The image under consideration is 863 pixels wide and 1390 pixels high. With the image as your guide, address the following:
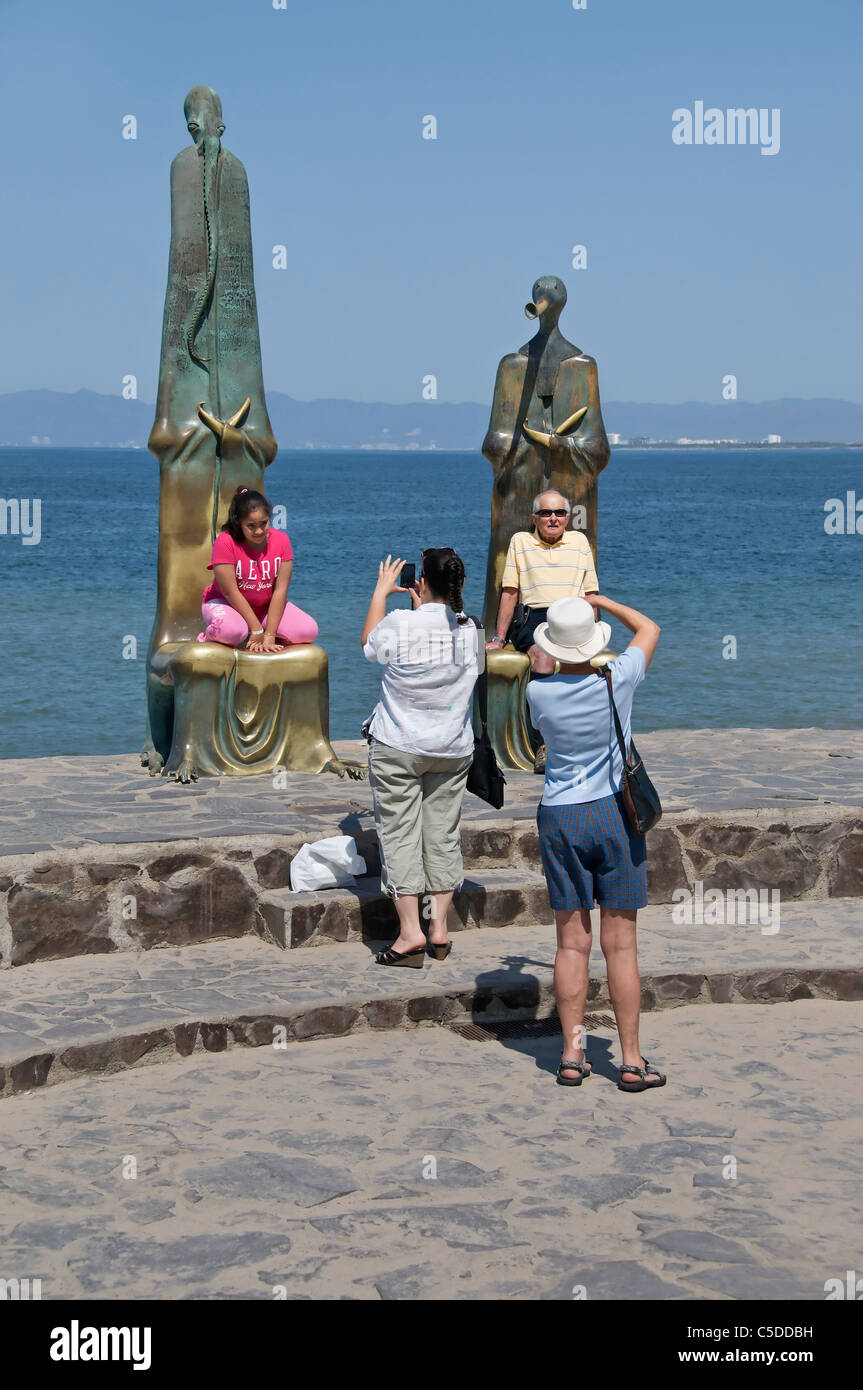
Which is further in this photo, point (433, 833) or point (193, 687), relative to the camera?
point (193, 687)

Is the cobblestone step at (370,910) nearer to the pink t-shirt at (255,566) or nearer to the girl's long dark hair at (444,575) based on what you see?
the girl's long dark hair at (444,575)

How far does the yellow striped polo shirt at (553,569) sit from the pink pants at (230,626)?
3.99 feet

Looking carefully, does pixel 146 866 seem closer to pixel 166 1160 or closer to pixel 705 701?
pixel 166 1160

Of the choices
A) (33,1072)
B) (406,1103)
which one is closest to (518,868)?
(406,1103)

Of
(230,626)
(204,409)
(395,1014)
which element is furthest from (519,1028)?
(204,409)

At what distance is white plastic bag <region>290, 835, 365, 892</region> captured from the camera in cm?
743

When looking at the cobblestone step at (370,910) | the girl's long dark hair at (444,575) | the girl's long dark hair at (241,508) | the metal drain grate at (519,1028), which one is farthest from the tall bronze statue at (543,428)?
the metal drain grate at (519,1028)

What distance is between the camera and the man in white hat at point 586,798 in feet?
18.2

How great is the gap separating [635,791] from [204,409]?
201 inches

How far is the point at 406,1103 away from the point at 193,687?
385 cm

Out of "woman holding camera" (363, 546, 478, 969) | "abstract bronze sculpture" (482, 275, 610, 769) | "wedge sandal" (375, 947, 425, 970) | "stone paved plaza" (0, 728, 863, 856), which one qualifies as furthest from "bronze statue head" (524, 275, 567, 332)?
"wedge sandal" (375, 947, 425, 970)

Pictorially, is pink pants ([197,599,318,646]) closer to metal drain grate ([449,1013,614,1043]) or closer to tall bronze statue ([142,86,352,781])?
tall bronze statue ([142,86,352,781])

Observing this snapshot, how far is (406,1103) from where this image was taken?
229 inches

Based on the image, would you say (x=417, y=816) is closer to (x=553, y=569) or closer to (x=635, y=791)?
(x=635, y=791)
